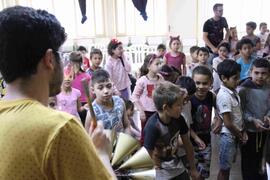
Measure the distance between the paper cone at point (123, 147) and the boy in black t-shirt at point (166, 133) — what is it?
0.65 meters

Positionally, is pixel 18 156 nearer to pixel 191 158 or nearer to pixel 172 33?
pixel 191 158

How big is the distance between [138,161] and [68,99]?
2.08 metres

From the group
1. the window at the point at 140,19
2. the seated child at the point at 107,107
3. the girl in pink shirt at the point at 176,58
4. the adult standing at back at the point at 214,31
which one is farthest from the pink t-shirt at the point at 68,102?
the window at the point at 140,19

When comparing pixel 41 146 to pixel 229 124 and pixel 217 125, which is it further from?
pixel 217 125

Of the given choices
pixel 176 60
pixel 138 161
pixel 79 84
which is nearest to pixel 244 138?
pixel 138 161

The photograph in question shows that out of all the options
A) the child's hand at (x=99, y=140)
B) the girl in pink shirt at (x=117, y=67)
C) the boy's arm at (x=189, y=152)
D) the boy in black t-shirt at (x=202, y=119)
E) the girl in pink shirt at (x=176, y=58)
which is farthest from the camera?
the girl in pink shirt at (x=176, y=58)

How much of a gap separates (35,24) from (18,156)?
0.30m

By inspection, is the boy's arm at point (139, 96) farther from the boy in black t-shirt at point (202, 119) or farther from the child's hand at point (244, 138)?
the child's hand at point (244, 138)

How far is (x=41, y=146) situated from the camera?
77 cm

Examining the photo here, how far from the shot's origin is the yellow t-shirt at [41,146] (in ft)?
2.54

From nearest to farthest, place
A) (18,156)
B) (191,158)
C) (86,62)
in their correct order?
(18,156) → (191,158) → (86,62)

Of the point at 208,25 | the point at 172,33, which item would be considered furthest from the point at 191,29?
the point at 208,25

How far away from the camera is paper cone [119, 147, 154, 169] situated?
1308 mm

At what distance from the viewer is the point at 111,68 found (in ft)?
14.9
